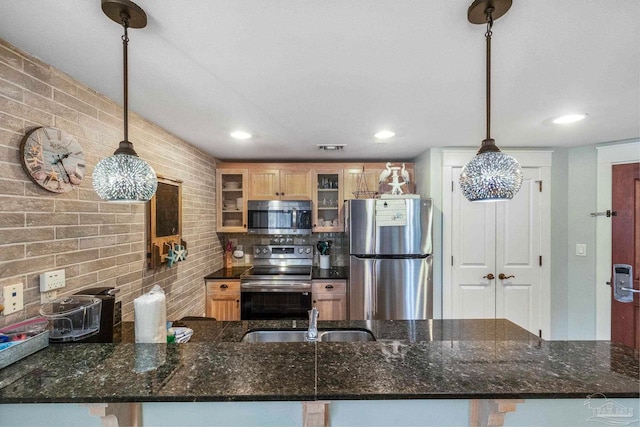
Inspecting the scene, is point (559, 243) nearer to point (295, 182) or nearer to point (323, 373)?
→ point (295, 182)

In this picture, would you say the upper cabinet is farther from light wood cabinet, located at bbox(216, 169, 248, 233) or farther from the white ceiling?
the white ceiling

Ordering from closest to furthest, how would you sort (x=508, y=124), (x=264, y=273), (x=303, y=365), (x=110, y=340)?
(x=303, y=365)
(x=110, y=340)
(x=508, y=124)
(x=264, y=273)

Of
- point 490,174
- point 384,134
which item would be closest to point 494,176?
point 490,174

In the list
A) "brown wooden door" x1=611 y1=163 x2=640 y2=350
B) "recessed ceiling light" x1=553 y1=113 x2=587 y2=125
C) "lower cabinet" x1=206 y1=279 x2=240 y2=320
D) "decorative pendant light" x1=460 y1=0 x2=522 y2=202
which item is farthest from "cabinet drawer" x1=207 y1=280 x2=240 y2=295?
"brown wooden door" x1=611 y1=163 x2=640 y2=350

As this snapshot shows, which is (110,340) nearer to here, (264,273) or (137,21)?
(137,21)

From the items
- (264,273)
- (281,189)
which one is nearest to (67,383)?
(264,273)

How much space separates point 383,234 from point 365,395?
2076 millimetres

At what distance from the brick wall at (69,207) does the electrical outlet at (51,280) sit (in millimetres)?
20

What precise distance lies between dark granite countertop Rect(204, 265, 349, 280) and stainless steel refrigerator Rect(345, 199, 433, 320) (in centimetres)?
31

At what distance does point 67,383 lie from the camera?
820 mm

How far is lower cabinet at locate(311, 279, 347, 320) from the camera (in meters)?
3.00

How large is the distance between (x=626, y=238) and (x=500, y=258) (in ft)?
3.35

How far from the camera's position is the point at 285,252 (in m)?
3.63

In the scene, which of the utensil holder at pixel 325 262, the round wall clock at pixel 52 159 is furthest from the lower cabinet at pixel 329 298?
the round wall clock at pixel 52 159
